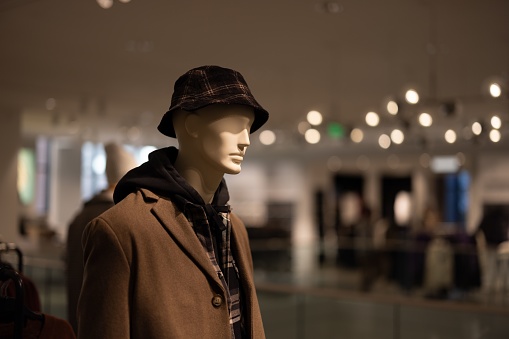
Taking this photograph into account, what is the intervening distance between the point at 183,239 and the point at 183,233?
0.9 inches

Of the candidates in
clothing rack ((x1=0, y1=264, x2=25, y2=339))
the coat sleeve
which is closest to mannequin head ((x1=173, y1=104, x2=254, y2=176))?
the coat sleeve

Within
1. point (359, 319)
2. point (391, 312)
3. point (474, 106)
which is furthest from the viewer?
point (474, 106)

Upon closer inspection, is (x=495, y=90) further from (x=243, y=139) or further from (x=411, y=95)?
(x=243, y=139)

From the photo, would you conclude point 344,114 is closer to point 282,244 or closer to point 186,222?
point 282,244

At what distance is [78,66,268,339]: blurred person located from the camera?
1.57m

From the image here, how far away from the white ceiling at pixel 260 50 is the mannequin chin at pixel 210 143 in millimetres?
1031

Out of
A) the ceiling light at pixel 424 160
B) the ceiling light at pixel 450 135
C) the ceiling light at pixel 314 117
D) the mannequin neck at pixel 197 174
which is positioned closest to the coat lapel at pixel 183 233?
the mannequin neck at pixel 197 174

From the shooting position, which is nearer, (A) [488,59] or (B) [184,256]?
(B) [184,256]

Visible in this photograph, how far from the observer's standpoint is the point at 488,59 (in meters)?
6.68

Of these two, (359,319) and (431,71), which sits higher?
(431,71)

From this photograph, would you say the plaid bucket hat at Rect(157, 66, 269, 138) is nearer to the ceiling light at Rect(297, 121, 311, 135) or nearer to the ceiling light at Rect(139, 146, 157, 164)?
the ceiling light at Rect(139, 146, 157, 164)

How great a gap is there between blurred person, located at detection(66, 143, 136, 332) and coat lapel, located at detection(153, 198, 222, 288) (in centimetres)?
116

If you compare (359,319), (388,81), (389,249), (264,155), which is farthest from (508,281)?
(264,155)

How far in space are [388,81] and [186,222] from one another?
6.61m
